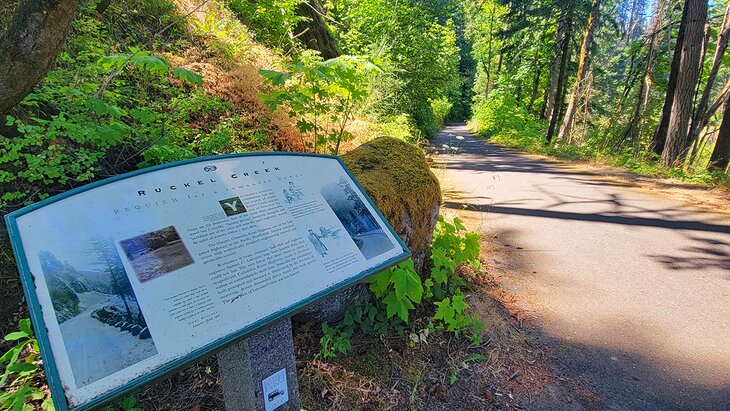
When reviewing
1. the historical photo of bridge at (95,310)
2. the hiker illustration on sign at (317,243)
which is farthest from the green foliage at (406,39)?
the historical photo of bridge at (95,310)

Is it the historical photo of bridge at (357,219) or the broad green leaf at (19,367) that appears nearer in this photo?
the broad green leaf at (19,367)

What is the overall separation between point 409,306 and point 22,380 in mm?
2156

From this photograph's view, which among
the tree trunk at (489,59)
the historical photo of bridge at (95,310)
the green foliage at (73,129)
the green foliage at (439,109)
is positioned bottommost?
the historical photo of bridge at (95,310)

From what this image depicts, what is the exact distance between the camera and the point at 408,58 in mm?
12703

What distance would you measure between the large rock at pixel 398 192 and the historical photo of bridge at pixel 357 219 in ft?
2.44

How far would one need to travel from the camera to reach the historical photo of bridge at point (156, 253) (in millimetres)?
1096

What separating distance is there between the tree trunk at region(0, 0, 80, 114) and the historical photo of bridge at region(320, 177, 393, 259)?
1.78m

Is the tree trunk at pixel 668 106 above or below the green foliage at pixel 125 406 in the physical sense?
above

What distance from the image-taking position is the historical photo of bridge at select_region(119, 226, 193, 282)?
1.10 metres

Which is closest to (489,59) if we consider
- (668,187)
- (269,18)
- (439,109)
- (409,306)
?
(439,109)

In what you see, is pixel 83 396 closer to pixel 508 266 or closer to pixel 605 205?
pixel 508 266

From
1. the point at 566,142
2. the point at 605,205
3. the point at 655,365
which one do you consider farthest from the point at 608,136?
the point at 655,365

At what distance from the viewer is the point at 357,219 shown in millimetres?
1725

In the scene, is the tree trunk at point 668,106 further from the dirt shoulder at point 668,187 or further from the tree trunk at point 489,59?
the tree trunk at point 489,59
